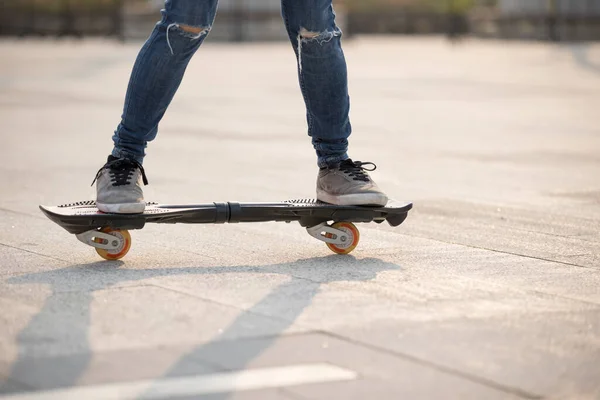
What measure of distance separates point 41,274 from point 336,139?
4.28 ft

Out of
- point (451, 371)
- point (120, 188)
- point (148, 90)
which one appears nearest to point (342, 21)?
point (148, 90)

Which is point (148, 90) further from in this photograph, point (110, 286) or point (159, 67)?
point (110, 286)

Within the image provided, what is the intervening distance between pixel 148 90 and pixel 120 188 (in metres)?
0.37

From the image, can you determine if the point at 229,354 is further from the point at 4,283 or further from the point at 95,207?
the point at 95,207

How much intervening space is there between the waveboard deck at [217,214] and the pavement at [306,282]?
0.14 m

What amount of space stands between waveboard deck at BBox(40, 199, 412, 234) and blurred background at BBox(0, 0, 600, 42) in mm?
31748

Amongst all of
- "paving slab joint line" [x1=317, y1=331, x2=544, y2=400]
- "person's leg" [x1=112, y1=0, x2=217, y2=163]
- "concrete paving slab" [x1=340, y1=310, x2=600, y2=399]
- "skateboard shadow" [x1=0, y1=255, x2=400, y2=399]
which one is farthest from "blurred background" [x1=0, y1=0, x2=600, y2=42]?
"paving slab joint line" [x1=317, y1=331, x2=544, y2=400]

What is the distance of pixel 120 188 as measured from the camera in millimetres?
4633

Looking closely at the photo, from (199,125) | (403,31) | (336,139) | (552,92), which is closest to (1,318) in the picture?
(336,139)

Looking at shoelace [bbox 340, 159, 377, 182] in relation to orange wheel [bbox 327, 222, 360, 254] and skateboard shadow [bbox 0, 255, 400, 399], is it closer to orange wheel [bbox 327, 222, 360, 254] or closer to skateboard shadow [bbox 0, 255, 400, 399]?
orange wheel [bbox 327, 222, 360, 254]

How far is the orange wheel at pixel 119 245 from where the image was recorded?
4.60 metres

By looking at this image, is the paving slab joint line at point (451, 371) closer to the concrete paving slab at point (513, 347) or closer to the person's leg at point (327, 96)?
the concrete paving slab at point (513, 347)

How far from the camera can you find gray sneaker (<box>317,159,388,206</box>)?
4902mm

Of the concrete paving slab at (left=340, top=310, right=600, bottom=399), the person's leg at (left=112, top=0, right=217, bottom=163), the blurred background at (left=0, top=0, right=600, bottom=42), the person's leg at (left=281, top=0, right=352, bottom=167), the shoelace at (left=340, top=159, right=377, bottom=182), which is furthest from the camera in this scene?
the blurred background at (left=0, top=0, right=600, bottom=42)
